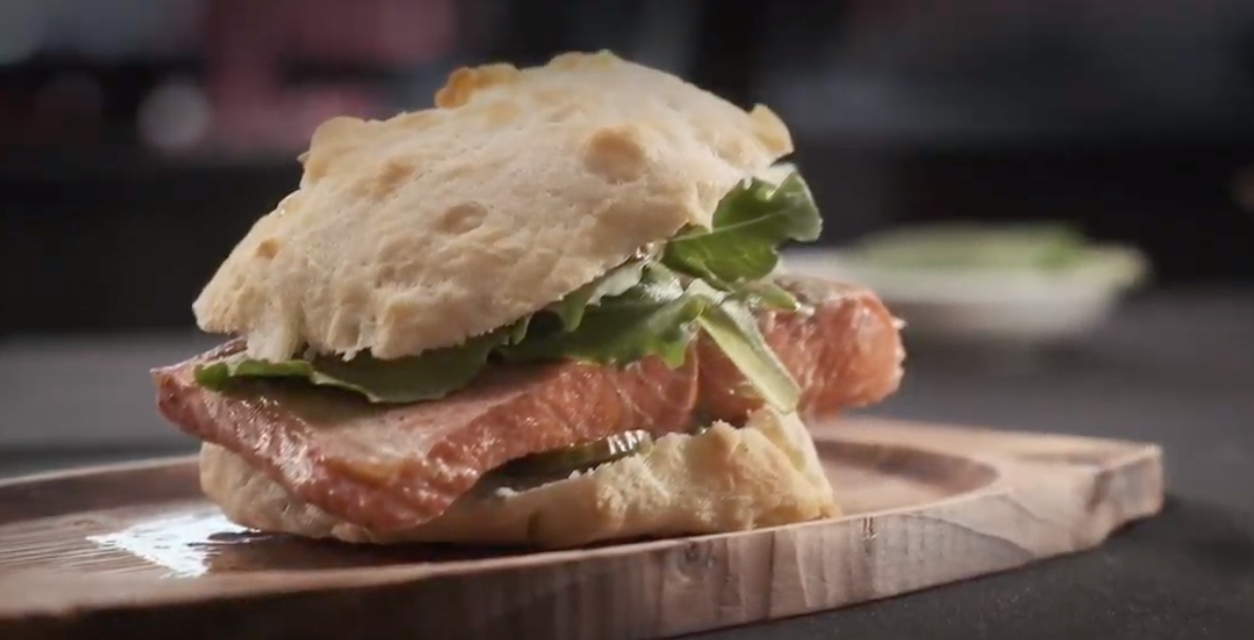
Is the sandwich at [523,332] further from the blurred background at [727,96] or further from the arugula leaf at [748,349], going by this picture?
the blurred background at [727,96]

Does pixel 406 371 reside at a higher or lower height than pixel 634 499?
higher

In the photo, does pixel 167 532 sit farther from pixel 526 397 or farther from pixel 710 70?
pixel 710 70

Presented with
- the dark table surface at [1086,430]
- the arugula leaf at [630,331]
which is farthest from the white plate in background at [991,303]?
the arugula leaf at [630,331]

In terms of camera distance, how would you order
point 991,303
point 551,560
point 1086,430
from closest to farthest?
point 551,560 < point 1086,430 < point 991,303

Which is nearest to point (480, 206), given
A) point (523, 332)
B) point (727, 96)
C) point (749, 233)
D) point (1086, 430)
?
point (523, 332)

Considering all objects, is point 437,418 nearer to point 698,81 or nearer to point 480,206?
point 480,206

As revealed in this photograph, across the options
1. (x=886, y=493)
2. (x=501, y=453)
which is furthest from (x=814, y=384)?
(x=501, y=453)

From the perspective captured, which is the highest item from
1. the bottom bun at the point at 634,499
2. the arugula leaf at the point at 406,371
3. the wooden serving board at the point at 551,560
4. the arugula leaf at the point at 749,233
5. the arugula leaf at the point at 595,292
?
the arugula leaf at the point at 749,233

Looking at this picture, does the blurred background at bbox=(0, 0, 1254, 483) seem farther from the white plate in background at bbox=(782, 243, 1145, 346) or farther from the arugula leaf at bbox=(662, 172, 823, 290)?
Result: the arugula leaf at bbox=(662, 172, 823, 290)
